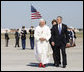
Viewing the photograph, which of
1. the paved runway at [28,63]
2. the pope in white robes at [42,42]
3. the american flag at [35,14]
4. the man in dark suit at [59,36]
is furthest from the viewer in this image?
the american flag at [35,14]

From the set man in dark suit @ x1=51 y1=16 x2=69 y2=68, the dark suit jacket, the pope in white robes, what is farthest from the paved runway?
the dark suit jacket

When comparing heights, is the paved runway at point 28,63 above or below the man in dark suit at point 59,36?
below

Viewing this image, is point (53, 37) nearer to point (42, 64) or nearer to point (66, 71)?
point (42, 64)

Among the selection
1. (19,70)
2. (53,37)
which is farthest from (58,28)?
(19,70)

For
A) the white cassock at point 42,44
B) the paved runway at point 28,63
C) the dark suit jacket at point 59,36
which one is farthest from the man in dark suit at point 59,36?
the paved runway at point 28,63

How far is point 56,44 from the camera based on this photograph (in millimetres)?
13852

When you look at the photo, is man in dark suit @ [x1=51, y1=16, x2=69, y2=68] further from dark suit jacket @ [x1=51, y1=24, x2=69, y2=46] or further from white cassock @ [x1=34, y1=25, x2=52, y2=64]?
white cassock @ [x1=34, y1=25, x2=52, y2=64]

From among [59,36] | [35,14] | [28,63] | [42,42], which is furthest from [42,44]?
[35,14]

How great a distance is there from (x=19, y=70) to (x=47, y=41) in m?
2.02

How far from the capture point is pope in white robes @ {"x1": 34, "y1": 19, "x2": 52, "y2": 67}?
14.0 meters

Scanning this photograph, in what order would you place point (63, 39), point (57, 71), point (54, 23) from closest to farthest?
point (57, 71) < point (63, 39) < point (54, 23)

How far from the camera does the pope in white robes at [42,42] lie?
14.0 meters

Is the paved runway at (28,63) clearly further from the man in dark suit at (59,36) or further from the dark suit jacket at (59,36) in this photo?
the dark suit jacket at (59,36)

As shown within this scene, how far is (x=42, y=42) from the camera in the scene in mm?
14047
